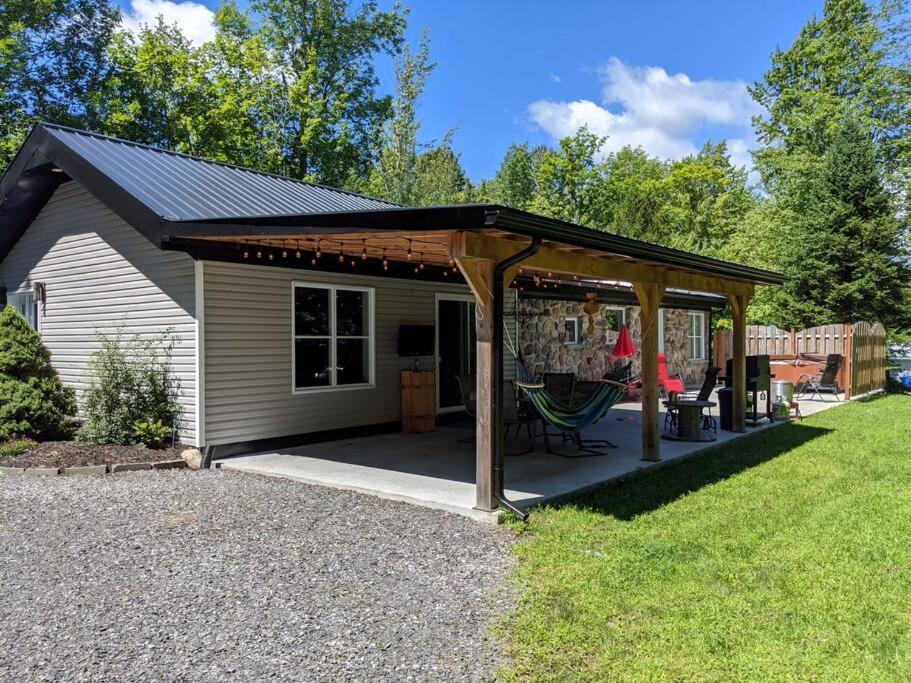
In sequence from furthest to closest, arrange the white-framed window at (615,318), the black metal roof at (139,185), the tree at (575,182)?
the tree at (575,182) → the white-framed window at (615,318) → the black metal roof at (139,185)

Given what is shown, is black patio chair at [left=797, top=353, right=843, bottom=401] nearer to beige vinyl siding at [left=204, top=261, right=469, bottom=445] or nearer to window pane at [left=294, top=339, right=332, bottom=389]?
beige vinyl siding at [left=204, top=261, right=469, bottom=445]

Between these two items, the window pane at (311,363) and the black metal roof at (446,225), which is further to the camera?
the window pane at (311,363)

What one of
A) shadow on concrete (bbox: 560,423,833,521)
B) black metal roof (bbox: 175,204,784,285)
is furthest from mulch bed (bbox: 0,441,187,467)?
shadow on concrete (bbox: 560,423,833,521)

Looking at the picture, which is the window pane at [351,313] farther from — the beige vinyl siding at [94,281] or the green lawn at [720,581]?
the green lawn at [720,581]

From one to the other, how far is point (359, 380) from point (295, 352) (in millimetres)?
1096

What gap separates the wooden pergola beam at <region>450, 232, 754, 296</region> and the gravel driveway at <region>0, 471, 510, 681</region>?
193cm

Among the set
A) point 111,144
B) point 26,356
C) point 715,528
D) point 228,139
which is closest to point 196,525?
point 715,528

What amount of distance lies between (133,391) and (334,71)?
61.2ft

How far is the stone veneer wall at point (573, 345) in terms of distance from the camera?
11.5m

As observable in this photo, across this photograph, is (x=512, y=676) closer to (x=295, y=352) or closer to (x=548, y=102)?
(x=295, y=352)

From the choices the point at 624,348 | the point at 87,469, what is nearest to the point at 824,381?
the point at 624,348

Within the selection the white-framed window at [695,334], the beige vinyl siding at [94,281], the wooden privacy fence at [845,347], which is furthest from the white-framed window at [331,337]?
the white-framed window at [695,334]

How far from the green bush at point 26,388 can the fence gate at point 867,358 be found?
13.6 m

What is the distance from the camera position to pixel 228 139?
18797 millimetres
